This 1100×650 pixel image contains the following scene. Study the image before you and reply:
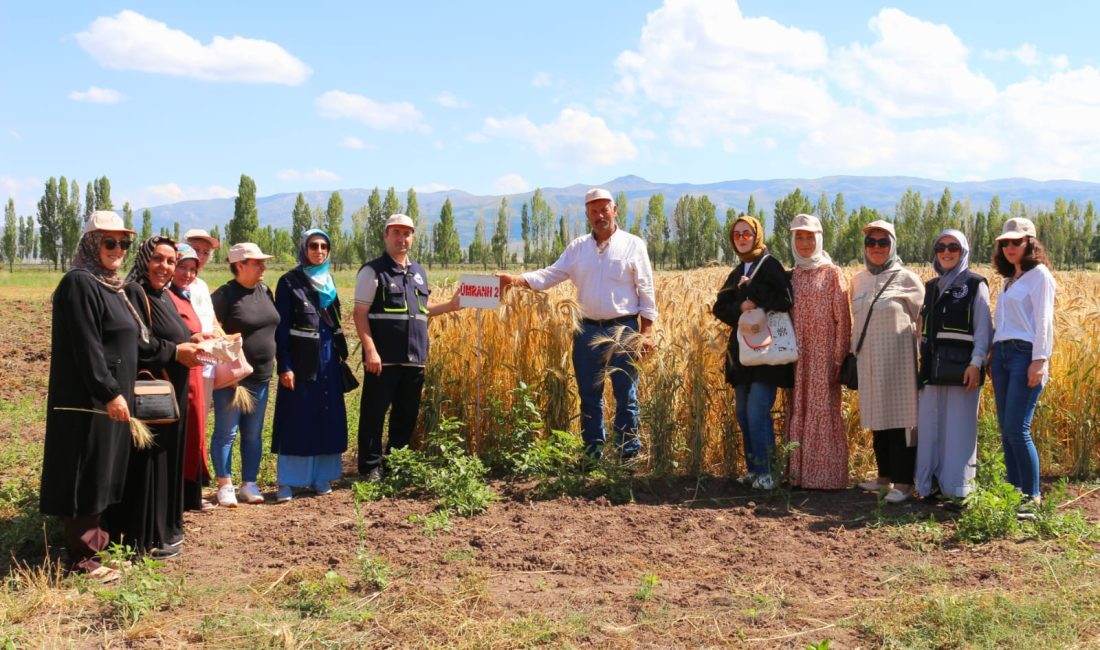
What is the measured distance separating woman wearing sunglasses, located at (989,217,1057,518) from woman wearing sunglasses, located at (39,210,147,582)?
18.1 feet

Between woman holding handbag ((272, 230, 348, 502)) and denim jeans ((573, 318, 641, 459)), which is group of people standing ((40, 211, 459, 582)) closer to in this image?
woman holding handbag ((272, 230, 348, 502))

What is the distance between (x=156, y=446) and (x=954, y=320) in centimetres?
530

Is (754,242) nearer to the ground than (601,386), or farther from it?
farther from it

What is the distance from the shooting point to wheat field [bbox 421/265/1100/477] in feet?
22.0

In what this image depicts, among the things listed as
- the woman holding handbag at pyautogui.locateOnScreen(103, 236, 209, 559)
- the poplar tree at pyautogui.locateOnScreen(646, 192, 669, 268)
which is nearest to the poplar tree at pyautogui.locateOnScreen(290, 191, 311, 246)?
the poplar tree at pyautogui.locateOnScreen(646, 192, 669, 268)

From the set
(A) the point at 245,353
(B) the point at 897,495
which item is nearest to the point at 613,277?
(B) the point at 897,495

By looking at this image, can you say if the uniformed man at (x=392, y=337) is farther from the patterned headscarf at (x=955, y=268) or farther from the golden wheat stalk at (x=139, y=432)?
the patterned headscarf at (x=955, y=268)

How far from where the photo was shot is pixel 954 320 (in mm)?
5832

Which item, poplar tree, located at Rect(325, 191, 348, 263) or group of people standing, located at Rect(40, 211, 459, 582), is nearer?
group of people standing, located at Rect(40, 211, 459, 582)

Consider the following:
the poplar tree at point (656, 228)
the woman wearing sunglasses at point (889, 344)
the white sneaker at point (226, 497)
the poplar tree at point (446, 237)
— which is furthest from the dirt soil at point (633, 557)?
the poplar tree at point (446, 237)

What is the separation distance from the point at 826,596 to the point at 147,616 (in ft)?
11.4

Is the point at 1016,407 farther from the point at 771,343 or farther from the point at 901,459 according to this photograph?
the point at 771,343

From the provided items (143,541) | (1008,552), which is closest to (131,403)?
(143,541)

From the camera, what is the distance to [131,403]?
4902 mm
